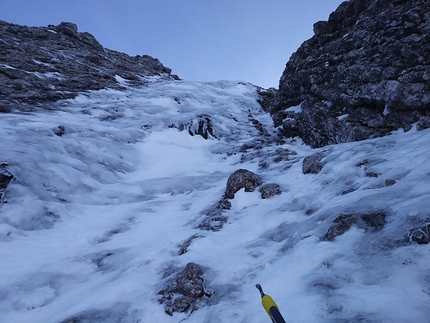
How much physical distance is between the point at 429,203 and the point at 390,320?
220 centimetres

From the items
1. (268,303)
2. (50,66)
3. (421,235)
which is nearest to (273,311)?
(268,303)

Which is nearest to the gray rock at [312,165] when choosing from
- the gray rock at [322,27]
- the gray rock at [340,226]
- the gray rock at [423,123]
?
the gray rock at [423,123]

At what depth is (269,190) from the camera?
28.2 ft

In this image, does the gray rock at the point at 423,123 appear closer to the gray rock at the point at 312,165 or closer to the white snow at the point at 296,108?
the gray rock at the point at 312,165

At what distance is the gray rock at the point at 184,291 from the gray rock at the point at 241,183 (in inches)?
171

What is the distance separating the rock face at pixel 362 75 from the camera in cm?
1062

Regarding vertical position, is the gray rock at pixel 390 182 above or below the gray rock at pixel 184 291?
above

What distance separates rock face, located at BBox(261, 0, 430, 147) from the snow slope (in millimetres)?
1647

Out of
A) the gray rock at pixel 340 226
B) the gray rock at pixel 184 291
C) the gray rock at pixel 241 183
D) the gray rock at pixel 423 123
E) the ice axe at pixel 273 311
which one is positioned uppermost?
the gray rock at pixel 423 123

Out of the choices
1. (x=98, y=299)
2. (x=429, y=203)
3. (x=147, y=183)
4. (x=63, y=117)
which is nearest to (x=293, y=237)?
(x=429, y=203)

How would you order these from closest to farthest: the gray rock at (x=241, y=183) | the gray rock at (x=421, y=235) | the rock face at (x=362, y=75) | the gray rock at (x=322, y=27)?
the gray rock at (x=421, y=235) < the gray rock at (x=241, y=183) < the rock face at (x=362, y=75) < the gray rock at (x=322, y=27)

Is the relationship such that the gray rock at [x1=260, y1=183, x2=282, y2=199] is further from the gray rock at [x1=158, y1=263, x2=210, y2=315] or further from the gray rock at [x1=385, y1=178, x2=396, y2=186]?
the gray rock at [x1=158, y1=263, x2=210, y2=315]

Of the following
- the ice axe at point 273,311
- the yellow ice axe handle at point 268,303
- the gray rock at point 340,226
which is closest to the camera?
the ice axe at point 273,311

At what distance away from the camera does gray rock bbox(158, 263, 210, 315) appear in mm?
4309
